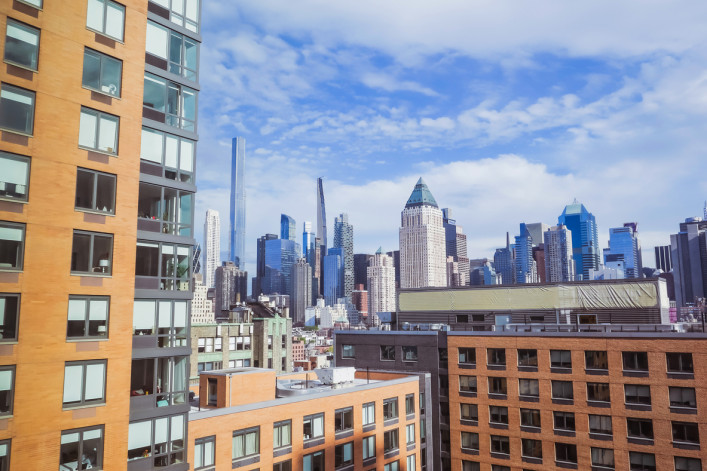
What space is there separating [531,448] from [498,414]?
469 centimetres

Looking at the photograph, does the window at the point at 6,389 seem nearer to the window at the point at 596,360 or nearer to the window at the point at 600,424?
the window at the point at 596,360

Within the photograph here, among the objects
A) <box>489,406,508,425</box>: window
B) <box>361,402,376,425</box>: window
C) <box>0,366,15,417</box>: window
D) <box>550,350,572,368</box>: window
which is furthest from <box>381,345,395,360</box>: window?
<box>0,366,15,417</box>: window

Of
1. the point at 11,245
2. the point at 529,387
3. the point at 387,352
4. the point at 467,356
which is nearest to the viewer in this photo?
the point at 11,245

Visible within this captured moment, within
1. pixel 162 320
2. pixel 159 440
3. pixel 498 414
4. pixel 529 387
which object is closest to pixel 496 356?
pixel 529 387

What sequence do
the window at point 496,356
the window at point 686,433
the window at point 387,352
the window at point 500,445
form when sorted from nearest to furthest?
the window at point 686,433, the window at point 500,445, the window at point 496,356, the window at point 387,352

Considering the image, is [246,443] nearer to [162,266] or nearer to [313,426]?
[313,426]

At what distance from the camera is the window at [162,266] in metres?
27.6

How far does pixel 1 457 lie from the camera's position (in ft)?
68.7

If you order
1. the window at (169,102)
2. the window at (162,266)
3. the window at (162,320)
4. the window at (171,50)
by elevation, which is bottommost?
the window at (162,320)

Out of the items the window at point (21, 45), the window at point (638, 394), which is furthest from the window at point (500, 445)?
the window at point (21, 45)

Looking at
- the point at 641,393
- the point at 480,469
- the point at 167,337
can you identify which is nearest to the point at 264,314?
the point at 480,469

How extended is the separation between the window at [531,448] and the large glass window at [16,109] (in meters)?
54.6

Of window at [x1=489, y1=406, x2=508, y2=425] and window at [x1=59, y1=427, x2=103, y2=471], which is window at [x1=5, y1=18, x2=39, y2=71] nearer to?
window at [x1=59, y1=427, x2=103, y2=471]

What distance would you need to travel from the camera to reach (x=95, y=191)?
82.8ft
